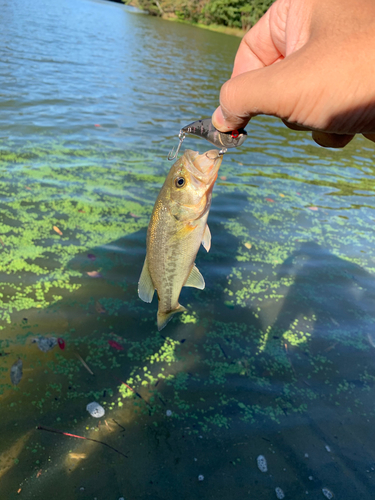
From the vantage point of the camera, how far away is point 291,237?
5.91m

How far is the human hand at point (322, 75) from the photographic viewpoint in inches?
62.6

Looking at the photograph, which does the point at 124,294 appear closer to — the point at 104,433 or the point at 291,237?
the point at 104,433

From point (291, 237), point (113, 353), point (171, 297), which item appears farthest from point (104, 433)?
point (291, 237)

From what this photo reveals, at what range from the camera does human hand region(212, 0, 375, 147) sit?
159cm

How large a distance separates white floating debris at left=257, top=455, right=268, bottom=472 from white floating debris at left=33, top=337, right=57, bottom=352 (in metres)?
2.14

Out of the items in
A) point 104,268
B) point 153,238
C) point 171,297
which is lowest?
point 104,268

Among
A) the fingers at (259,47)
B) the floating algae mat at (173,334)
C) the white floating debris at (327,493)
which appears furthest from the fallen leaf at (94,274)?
the white floating debris at (327,493)

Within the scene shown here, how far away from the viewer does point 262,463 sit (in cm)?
279

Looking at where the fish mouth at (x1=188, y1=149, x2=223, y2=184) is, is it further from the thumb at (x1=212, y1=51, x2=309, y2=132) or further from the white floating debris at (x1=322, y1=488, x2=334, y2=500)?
the white floating debris at (x1=322, y1=488, x2=334, y2=500)

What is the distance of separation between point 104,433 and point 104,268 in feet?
7.17

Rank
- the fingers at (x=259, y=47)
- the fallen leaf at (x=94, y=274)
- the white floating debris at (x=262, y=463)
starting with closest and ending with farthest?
1. the fingers at (x=259, y=47)
2. the white floating debris at (x=262, y=463)
3. the fallen leaf at (x=94, y=274)

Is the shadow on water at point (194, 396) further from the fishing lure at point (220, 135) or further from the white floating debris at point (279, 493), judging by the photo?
the fishing lure at point (220, 135)

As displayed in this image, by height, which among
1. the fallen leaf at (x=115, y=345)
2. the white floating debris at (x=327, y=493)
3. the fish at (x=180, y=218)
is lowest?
the fallen leaf at (x=115, y=345)

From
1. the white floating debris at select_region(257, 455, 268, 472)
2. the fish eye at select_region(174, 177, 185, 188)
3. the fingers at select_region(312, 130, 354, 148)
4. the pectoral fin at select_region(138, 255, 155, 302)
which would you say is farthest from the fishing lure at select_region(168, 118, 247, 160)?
the white floating debris at select_region(257, 455, 268, 472)
